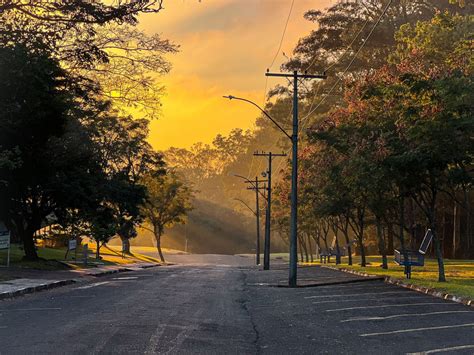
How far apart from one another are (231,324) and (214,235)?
116029mm

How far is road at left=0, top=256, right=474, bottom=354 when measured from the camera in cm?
920

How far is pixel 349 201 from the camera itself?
35156mm

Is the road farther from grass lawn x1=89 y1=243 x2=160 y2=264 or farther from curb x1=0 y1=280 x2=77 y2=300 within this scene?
grass lawn x1=89 y1=243 x2=160 y2=264

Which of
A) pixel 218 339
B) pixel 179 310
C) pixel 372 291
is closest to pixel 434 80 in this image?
pixel 372 291

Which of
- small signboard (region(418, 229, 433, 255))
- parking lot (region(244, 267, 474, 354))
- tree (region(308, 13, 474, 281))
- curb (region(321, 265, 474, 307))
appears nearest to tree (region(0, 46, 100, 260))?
tree (region(308, 13, 474, 281))

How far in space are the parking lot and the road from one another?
0.02 meters

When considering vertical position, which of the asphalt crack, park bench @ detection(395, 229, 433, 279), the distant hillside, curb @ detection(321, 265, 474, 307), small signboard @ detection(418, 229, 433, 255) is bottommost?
the asphalt crack

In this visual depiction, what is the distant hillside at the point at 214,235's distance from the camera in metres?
125

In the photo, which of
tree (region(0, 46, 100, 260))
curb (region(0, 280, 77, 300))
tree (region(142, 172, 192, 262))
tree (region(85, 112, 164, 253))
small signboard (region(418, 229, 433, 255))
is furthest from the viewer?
tree (region(142, 172, 192, 262))

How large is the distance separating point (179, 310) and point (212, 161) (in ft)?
513

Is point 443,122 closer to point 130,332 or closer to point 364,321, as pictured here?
point 364,321

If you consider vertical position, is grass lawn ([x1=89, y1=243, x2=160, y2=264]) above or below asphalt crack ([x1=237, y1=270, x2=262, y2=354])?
above

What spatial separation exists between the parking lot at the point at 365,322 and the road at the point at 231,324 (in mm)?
16

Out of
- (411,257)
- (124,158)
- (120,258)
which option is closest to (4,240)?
(411,257)
